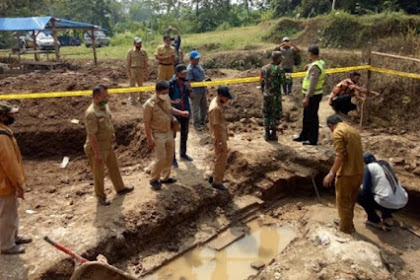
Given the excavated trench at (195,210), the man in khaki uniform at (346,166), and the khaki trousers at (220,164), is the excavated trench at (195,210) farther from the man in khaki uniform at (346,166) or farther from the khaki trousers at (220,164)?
the man in khaki uniform at (346,166)

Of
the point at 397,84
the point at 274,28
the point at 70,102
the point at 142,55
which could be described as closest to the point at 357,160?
the point at 397,84

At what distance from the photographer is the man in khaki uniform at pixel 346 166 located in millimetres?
5562

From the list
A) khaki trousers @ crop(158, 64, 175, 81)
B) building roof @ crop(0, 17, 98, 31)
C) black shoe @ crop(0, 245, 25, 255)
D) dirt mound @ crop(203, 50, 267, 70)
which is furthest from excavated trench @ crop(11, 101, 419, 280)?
building roof @ crop(0, 17, 98, 31)

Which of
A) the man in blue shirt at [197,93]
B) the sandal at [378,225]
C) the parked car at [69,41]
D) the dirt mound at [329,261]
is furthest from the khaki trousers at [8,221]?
the parked car at [69,41]

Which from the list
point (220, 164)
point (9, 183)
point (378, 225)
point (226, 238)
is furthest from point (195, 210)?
point (378, 225)

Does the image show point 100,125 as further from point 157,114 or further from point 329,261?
point 329,261

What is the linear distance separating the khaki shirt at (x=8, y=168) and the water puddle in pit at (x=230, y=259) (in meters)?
2.05

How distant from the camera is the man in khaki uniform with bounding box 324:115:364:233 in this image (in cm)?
556

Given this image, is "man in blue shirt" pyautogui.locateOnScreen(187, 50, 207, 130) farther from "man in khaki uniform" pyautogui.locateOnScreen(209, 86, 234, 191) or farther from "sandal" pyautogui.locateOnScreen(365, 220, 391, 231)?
"sandal" pyautogui.locateOnScreen(365, 220, 391, 231)

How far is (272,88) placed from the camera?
798 cm

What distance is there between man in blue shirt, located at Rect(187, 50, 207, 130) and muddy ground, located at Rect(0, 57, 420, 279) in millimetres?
390

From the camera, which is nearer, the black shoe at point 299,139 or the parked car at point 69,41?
the black shoe at point 299,139

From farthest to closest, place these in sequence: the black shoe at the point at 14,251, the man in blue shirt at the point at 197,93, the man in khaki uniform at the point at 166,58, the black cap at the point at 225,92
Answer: the man in khaki uniform at the point at 166,58 → the man in blue shirt at the point at 197,93 → the black cap at the point at 225,92 → the black shoe at the point at 14,251

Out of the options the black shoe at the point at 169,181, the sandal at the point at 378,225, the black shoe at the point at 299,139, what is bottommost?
the sandal at the point at 378,225
